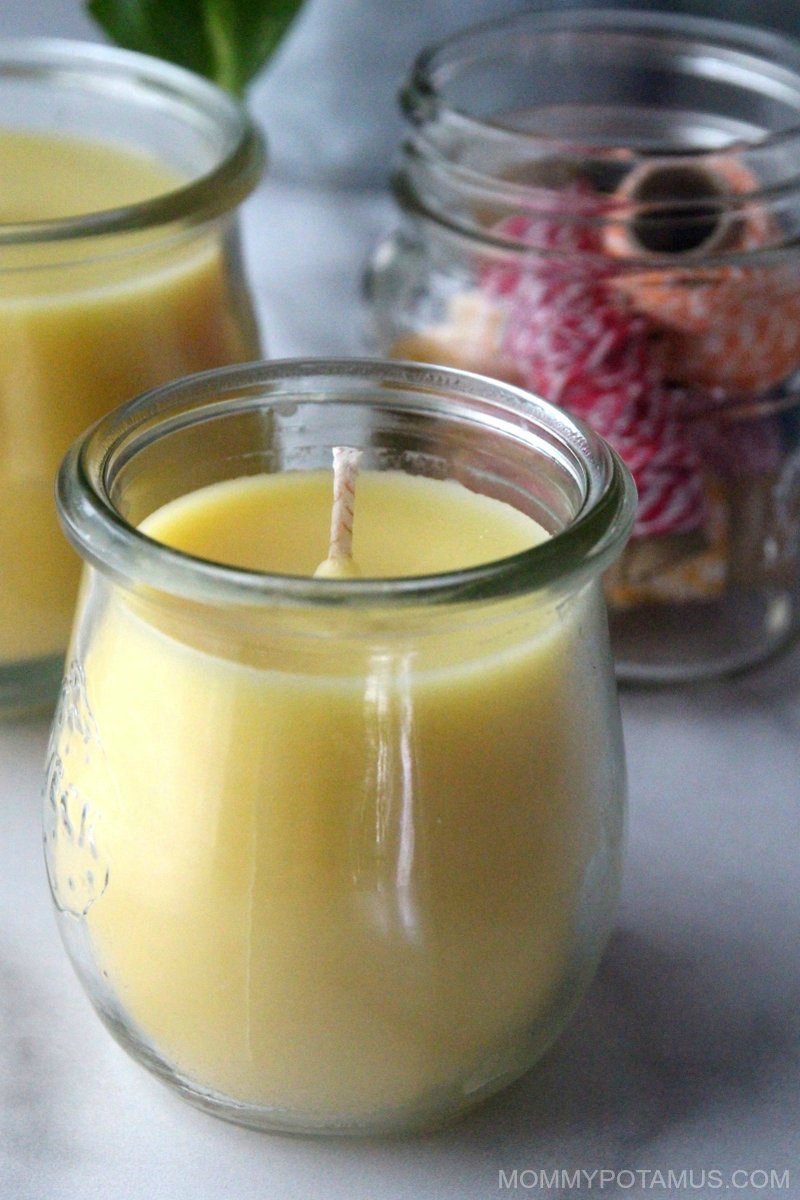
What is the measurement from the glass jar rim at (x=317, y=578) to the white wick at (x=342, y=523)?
0.13ft

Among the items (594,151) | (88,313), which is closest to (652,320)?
(594,151)

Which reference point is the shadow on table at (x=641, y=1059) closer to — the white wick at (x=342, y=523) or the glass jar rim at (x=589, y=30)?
the white wick at (x=342, y=523)

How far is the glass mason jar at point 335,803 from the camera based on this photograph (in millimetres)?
365

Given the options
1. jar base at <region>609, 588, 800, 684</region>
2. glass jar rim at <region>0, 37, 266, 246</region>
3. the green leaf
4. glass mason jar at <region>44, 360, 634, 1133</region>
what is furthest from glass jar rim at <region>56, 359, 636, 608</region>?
the green leaf

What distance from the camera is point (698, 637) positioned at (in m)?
0.64

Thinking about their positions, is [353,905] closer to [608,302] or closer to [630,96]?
[608,302]

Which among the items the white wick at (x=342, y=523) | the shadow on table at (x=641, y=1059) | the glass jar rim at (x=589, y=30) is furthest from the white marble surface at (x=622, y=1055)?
the glass jar rim at (x=589, y=30)

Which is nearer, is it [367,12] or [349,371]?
[349,371]

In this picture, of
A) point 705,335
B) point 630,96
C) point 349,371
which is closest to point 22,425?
point 349,371

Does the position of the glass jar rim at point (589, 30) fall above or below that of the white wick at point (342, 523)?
below

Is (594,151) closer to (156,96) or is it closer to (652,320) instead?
(652,320)

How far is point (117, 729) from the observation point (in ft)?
1.29

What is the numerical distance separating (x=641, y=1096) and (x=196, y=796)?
16 cm

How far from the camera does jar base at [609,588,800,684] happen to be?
2.07ft
